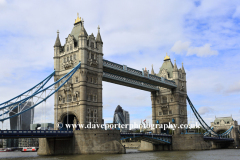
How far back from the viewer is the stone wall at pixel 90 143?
50688 mm

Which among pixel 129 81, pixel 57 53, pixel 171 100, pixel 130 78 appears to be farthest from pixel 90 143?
pixel 171 100

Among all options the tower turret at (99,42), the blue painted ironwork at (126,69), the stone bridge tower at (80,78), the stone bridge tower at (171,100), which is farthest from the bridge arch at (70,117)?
the stone bridge tower at (171,100)

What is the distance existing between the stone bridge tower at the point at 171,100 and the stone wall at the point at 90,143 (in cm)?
3185

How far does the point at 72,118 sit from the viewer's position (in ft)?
200

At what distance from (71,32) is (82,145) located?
24495 millimetres

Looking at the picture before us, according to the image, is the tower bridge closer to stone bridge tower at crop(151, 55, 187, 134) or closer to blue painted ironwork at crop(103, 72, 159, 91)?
blue painted ironwork at crop(103, 72, 159, 91)

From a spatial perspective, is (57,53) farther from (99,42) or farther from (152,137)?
(152,137)

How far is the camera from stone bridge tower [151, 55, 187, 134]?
82.1 m

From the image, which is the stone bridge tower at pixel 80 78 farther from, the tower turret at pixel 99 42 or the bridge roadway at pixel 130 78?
the bridge roadway at pixel 130 78

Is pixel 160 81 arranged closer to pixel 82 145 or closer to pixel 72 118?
pixel 72 118

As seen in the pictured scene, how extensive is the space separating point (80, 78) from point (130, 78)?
18.0m

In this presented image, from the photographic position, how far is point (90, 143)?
→ 50.8 meters

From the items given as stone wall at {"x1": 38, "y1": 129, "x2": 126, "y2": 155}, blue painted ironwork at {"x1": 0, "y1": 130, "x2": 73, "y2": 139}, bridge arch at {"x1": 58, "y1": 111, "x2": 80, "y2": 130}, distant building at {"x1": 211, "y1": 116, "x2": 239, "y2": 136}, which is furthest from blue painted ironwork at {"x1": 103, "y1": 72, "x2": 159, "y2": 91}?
distant building at {"x1": 211, "y1": 116, "x2": 239, "y2": 136}

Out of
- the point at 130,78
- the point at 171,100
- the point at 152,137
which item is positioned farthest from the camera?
the point at 171,100
